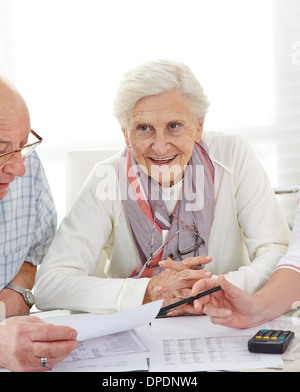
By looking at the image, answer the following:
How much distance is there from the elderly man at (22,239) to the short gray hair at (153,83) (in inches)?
11.0

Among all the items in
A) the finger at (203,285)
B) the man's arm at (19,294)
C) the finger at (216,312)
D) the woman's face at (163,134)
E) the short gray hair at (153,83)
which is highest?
the short gray hair at (153,83)

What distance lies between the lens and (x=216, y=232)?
5.60 feet

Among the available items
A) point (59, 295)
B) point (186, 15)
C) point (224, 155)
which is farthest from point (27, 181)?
point (186, 15)

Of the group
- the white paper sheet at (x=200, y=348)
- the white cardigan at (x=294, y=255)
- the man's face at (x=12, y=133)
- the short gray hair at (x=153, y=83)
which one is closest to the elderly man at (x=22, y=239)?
the man's face at (x=12, y=133)

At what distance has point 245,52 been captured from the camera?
314 centimetres

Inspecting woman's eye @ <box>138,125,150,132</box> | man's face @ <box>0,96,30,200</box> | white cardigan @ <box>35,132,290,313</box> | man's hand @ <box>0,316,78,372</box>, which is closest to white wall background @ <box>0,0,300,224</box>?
white cardigan @ <box>35,132,290,313</box>

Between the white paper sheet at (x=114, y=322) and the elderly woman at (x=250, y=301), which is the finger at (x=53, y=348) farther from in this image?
the elderly woman at (x=250, y=301)

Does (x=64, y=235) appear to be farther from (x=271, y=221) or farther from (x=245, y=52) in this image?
(x=245, y=52)

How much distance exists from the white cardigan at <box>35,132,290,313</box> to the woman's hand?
0.14 metres

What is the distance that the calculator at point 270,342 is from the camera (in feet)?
3.21

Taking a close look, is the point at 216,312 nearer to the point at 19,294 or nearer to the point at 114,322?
the point at 114,322

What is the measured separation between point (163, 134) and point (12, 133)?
→ 1.55ft

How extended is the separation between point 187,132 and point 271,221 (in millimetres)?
368

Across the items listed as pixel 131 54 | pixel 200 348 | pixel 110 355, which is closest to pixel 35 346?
pixel 110 355
